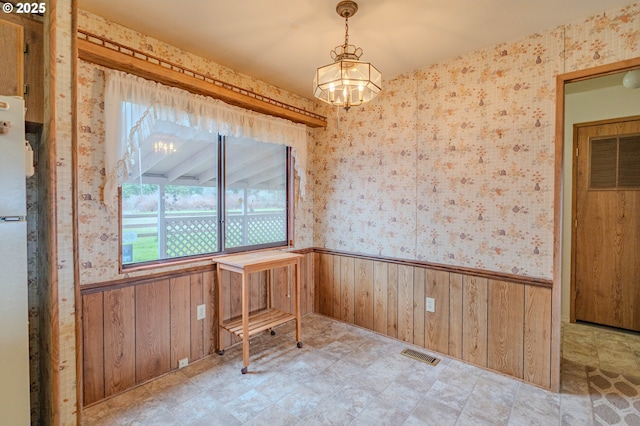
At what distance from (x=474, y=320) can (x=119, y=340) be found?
104 inches

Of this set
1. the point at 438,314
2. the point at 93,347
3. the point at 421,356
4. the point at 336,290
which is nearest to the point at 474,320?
the point at 438,314

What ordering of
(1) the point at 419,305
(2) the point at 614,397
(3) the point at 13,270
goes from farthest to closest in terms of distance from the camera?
(1) the point at 419,305 → (2) the point at 614,397 → (3) the point at 13,270

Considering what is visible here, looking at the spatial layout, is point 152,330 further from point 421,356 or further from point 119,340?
point 421,356

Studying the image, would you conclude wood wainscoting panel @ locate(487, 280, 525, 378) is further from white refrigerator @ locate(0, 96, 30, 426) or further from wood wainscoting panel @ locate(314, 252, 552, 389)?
white refrigerator @ locate(0, 96, 30, 426)

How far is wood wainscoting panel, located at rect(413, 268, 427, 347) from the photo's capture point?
2.73m

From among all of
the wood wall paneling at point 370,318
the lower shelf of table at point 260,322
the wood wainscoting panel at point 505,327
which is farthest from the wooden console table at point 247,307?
the wood wainscoting panel at point 505,327

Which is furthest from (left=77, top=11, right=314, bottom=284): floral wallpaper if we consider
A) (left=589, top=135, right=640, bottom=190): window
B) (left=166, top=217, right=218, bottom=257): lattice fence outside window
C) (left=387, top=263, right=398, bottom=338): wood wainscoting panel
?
(left=589, top=135, right=640, bottom=190): window

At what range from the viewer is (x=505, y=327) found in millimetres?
2320

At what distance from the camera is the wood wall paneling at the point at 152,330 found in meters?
2.18

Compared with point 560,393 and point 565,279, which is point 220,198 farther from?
point 565,279

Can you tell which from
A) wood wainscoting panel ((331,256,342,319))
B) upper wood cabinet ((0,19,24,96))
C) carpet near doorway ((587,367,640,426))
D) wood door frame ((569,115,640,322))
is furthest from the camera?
wood wainscoting panel ((331,256,342,319))

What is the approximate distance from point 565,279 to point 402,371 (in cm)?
233

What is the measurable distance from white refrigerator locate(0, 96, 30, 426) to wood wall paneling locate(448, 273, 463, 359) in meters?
2.66

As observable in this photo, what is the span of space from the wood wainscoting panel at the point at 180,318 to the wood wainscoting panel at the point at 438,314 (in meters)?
2.02
